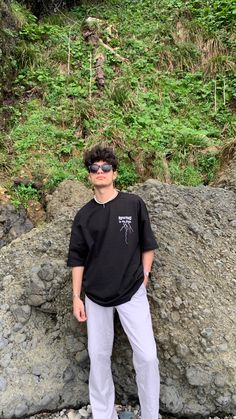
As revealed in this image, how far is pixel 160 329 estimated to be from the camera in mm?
2834

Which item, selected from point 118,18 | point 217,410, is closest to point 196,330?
point 217,410

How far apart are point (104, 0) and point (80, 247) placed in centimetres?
907

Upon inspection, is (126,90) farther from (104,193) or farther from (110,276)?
(110,276)

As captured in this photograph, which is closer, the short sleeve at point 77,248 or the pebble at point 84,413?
the short sleeve at point 77,248

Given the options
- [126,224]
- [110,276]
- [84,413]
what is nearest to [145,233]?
[126,224]

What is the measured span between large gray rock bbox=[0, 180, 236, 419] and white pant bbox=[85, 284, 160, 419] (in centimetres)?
38

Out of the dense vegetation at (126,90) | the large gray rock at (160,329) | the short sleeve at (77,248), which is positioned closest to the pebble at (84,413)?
the large gray rock at (160,329)

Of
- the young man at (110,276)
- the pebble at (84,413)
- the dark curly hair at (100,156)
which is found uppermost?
the dark curly hair at (100,156)

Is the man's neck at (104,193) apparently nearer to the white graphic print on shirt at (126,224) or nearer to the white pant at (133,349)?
the white graphic print on shirt at (126,224)

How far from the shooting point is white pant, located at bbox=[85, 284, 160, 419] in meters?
2.36

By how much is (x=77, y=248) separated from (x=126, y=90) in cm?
523

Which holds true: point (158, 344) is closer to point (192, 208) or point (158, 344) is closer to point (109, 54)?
point (192, 208)

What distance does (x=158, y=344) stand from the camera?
2.80 m

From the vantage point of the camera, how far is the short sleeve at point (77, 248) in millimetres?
2470
